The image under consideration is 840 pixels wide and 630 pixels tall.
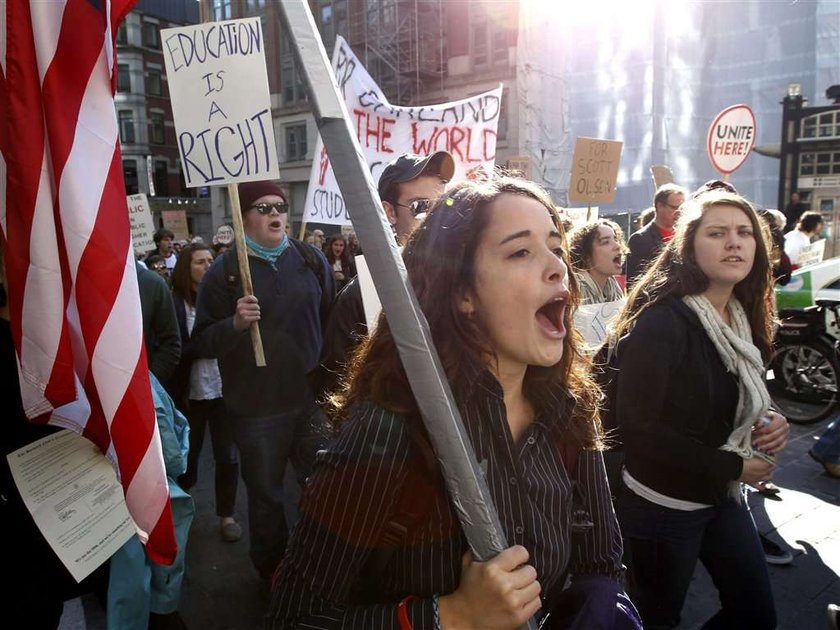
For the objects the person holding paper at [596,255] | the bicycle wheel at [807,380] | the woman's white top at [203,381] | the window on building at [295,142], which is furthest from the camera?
the window on building at [295,142]

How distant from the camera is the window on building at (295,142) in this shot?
31.0 meters

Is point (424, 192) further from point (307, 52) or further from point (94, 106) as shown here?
point (307, 52)

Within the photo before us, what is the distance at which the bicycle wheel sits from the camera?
6.38m

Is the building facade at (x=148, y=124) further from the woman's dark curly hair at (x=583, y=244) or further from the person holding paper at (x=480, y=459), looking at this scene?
the person holding paper at (x=480, y=459)

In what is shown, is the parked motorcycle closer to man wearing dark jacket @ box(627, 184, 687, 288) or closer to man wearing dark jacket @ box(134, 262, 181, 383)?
man wearing dark jacket @ box(627, 184, 687, 288)

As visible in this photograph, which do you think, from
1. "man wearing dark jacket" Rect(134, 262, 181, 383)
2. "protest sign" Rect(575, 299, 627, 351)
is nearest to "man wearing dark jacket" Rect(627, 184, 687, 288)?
"protest sign" Rect(575, 299, 627, 351)

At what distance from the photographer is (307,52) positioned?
951 millimetres

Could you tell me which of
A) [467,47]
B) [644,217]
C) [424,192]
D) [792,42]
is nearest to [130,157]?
[467,47]

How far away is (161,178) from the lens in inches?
1706

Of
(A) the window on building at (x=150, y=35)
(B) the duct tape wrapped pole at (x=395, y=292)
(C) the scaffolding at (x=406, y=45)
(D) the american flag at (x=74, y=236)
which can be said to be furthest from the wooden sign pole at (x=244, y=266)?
(A) the window on building at (x=150, y=35)

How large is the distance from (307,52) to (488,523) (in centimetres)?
81

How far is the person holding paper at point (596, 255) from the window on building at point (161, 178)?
142 feet

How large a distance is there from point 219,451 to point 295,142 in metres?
28.6

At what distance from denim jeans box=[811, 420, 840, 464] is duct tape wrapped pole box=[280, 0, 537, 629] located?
4899mm
